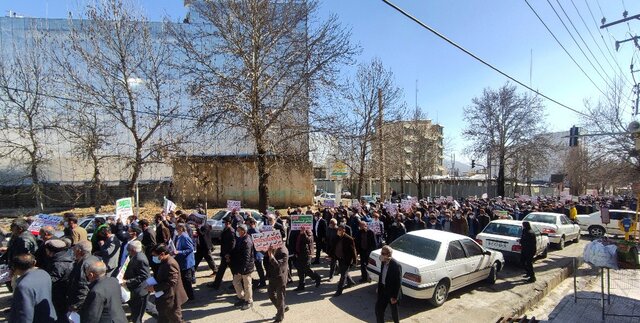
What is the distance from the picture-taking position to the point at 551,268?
11367 millimetres

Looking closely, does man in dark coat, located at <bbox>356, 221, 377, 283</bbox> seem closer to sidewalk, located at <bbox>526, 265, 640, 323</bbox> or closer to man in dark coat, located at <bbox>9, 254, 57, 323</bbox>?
sidewalk, located at <bbox>526, 265, 640, 323</bbox>

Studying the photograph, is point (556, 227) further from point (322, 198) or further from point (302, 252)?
point (322, 198)

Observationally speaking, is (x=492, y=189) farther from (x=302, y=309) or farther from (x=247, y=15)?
(x=302, y=309)

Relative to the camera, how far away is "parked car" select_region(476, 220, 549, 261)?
1096cm

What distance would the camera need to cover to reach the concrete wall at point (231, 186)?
25.4 meters

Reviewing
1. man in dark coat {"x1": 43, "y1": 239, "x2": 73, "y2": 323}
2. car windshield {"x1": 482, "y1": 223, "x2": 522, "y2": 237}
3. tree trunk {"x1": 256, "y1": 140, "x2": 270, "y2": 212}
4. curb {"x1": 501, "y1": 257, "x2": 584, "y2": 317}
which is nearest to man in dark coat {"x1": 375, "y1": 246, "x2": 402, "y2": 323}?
curb {"x1": 501, "y1": 257, "x2": 584, "y2": 317}

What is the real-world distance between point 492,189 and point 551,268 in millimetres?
34102

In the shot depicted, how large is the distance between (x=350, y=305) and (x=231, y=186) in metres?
20.4

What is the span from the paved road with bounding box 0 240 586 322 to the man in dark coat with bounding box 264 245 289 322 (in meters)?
0.36

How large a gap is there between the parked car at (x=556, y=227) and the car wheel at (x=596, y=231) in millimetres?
3949

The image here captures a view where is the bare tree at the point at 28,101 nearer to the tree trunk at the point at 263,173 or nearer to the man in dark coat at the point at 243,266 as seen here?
the tree trunk at the point at 263,173

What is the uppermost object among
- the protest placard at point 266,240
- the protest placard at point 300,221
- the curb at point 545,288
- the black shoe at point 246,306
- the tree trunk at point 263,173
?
the tree trunk at point 263,173

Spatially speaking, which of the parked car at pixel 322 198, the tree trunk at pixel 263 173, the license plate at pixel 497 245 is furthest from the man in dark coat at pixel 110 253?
the parked car at pixel 322 198

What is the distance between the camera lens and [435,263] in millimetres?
7559
